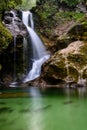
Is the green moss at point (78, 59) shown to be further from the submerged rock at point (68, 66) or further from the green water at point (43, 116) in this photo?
the green water at point (43, 116)

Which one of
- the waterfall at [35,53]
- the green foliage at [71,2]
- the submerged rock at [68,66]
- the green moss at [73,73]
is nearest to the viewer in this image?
the green moss at [73,73]

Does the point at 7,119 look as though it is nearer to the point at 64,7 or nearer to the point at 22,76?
the point at 22,76

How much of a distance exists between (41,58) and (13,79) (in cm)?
330

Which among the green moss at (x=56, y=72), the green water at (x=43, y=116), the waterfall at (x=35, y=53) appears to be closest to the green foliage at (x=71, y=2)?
the waterfall at (x=35, y=53)

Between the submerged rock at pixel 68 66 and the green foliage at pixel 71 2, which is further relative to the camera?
the green foliage at pixel 71 2

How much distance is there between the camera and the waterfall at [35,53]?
80.8 ft

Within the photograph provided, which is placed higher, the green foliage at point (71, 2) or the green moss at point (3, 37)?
the green foliage at point (71, 2)

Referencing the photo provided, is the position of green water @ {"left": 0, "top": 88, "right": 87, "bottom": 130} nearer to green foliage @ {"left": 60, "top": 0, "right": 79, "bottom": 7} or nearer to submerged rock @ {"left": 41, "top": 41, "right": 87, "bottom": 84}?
submerged rock @ {"left": 41, "top": 41, "right": 87, "bottom": 84}

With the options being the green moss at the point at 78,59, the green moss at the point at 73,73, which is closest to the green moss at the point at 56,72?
the green moss at the point at 73,73

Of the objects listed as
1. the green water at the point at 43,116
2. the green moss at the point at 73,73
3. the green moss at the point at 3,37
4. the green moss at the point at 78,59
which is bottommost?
the green water at the point at 43,116

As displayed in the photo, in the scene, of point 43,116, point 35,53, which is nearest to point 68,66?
point 35,53

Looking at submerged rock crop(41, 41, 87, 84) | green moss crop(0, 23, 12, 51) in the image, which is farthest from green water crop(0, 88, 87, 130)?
submerged rock crop(41, 41, 87, 84)

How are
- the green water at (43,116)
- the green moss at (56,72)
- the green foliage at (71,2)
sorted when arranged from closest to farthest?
1. the green water at (43,116)
2. the green moss at (56,72)
3. the green foliage at (71,2)

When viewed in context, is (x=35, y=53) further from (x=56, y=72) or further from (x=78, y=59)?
(x=78, y=59)
